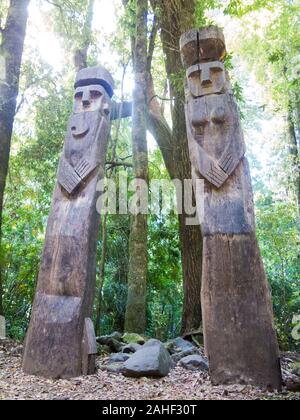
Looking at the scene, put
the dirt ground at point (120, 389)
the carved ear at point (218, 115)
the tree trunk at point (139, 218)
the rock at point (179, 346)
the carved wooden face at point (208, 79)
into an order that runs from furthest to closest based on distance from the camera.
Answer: the tree trunk at point (139, 218) → the rock at point (179, 346) → the carved wooden face at point (208, 79) → the carved ear at point (218, 115) → the dirt ground at point (120, 389)

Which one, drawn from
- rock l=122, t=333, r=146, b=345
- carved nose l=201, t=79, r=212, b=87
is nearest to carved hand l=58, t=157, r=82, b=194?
carved nose l=201, t=79, r=212, b=87

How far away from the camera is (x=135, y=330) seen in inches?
238

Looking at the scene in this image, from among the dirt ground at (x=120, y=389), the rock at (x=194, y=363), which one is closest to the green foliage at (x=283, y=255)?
the rock at (x=194, y=363)

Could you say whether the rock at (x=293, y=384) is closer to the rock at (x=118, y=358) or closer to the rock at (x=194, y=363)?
the rock at (x=194, y=363)

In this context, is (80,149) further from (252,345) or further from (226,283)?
(252,345)

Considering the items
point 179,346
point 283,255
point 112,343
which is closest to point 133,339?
point 112,343

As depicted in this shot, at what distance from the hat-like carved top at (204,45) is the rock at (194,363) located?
11.7 ft

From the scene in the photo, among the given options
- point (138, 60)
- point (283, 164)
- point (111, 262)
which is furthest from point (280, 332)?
point (138, 60)

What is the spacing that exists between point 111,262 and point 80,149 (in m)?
4.63

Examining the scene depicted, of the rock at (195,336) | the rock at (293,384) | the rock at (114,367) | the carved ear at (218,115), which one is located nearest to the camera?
the rock at (293,384)

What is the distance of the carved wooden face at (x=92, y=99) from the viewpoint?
16.4ft

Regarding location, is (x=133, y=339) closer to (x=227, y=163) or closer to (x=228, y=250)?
(x=228, y=250)

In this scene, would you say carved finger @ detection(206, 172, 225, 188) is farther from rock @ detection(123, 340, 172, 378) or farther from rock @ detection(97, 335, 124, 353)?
rock @ detection(97, 335, 124, 353)

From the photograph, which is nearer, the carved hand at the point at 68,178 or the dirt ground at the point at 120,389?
the dirt ground at the point at 120,389
